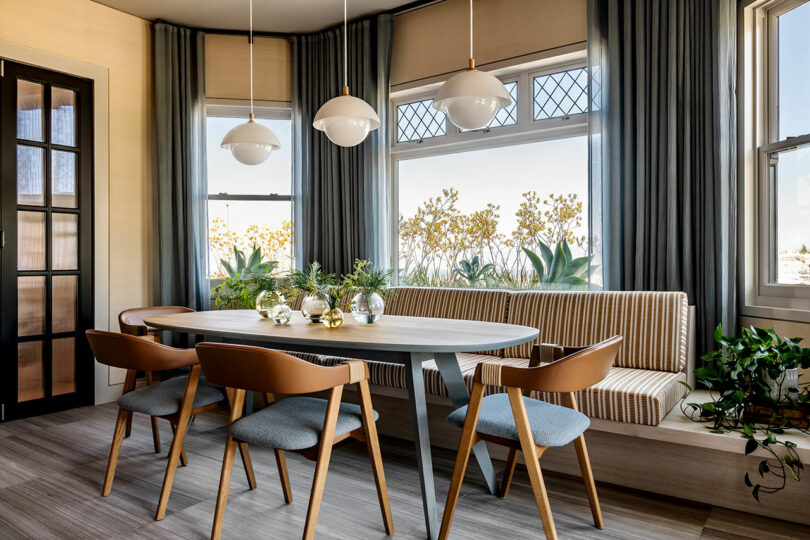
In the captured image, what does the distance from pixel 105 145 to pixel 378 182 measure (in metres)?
2.05

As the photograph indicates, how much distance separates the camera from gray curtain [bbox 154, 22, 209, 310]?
4.34 metres

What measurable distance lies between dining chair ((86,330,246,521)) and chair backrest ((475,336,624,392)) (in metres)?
1.20

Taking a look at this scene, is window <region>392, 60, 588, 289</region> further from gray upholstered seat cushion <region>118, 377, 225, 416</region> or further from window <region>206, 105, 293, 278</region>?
gray upholstered seat cushion <region>118, 377, 225, 416</region>

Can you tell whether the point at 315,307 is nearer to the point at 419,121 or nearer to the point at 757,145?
the point at 419,121

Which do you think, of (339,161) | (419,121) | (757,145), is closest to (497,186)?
(419,121)

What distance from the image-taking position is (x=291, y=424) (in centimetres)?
192

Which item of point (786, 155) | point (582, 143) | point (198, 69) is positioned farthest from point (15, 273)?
point (786, 155)

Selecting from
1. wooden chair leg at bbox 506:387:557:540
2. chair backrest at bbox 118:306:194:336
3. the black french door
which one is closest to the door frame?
the black french door

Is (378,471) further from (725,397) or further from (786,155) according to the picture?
(786,155)

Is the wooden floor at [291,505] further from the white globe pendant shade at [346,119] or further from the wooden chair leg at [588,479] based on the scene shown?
the white globe pendant shade at [346,119]

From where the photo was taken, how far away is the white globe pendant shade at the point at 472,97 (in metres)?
2.33

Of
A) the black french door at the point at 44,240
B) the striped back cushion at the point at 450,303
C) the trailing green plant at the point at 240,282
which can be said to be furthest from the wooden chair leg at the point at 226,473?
the black french door at the point at 44,240

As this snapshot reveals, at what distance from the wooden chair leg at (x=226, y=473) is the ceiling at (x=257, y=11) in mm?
3122

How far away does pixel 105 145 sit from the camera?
13.5ft
